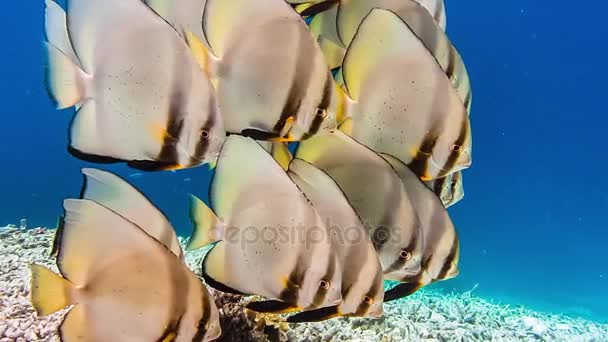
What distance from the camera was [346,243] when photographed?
6.16ft

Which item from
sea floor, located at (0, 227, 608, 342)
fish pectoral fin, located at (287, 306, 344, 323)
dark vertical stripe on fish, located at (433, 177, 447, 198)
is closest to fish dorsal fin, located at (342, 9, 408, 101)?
dark vertical stripe on fish, located at (433, 177, 447, 198)

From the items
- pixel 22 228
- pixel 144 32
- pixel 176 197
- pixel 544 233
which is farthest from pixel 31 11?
pixel 144 32

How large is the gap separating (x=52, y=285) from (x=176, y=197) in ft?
150

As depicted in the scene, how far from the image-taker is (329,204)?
6.16ft

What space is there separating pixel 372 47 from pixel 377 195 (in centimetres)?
55

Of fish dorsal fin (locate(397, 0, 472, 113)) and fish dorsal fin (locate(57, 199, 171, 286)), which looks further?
fish dorsal fin (locate(397, 0, 472, 113))

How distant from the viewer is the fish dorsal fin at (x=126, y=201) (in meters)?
1.91

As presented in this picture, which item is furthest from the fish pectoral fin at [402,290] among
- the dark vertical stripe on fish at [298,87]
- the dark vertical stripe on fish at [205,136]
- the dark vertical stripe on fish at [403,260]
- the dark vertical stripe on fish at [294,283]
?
the dark vertical stripe on fish at [205,136]

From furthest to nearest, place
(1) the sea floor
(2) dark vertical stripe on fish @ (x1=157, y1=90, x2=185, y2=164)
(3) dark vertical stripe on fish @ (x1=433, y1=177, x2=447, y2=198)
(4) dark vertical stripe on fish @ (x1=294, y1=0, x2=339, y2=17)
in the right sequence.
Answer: (1) the sea floor
(3) dark vertical stripe on fish @ (x1=433, y1=177, x2=447, y2=198)
(4) dark vertical stripe on fish @ (x1=294, y1=0, x2=339, y2=17)
(2) dark vertical stripe on fish @ (x1=157, y1=90, x2=185, y2=164)

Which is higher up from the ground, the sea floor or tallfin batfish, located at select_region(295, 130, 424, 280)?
tallfin batfish, located at select_region(295, 130, 424, 280)

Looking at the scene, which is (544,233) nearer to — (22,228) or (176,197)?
(176,197)

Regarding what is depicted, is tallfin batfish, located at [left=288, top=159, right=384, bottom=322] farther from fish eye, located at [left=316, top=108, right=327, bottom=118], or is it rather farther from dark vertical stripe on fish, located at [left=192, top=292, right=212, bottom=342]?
dark vertical stripe on fish, located at [left=192, top=292, right=212, bottom=342]

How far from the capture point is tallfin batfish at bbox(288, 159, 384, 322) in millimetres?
1860

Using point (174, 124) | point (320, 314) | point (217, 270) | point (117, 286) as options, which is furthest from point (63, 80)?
point (320, 314)
